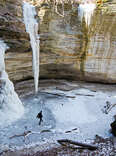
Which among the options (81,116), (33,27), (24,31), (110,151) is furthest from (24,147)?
(33,27)

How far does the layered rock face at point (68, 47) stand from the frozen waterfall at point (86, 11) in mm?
190

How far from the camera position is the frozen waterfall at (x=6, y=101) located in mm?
5344

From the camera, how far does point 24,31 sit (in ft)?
20.6

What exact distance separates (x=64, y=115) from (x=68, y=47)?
3.45 metres

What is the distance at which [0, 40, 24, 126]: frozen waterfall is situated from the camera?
17.5ft

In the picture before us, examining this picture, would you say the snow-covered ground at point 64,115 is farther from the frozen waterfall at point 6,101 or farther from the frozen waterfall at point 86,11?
the frozen waterfall at point 86,11

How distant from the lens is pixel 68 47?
293 inches

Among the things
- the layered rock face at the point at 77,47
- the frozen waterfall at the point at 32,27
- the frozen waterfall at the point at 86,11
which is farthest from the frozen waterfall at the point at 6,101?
the frozen waterfall at the point at 86,11

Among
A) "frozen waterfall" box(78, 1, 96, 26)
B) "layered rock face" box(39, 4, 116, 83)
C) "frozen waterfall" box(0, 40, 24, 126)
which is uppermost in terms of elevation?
"frozen waterfall" box(78, 1, 96, 26)

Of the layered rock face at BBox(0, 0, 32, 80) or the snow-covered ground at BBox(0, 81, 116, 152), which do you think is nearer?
the snow-covered ground at BBox(0, 81, 116, 152)

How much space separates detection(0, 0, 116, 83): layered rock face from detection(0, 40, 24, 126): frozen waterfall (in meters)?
0.81

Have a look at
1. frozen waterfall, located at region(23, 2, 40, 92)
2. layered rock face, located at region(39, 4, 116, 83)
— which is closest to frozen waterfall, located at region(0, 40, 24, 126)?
frozen waterfall, located at region(23, 2, 40, 92)

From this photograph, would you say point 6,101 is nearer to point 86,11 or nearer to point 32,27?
point 32,27

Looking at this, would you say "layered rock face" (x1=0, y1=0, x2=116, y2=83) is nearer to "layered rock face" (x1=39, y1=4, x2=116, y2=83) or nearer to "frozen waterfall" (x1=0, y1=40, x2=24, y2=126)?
"layered rock face" (x1=39, y1=4, x2=116, y2=83)
